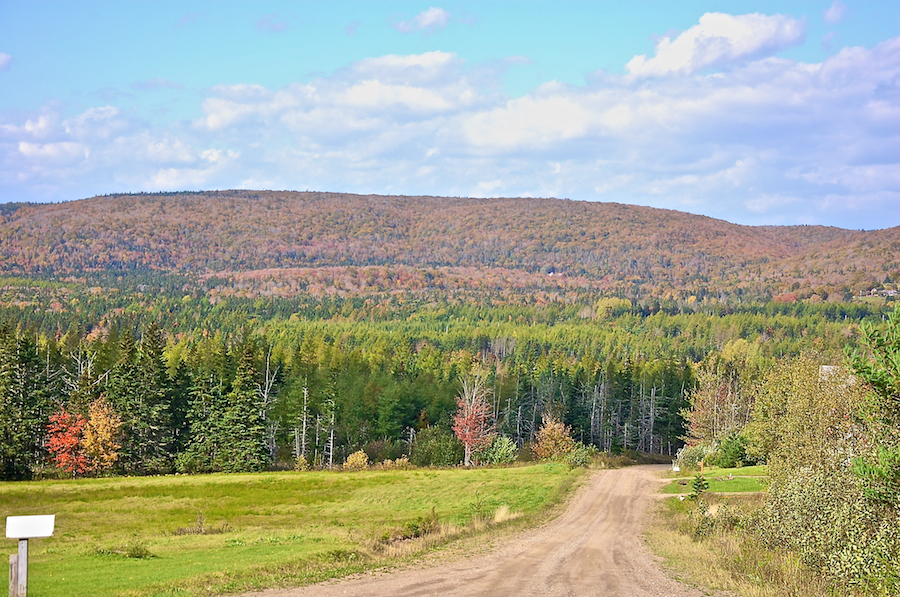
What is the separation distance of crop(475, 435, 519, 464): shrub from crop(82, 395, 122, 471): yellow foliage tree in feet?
118

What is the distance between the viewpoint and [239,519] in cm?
Result: 4453

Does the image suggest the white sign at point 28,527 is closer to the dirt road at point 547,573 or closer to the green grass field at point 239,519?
the green grass field at point 239,519

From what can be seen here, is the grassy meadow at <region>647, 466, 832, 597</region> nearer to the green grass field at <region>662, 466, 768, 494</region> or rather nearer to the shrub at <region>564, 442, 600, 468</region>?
the green grass field at <region>662, 466, 768, 494</region>

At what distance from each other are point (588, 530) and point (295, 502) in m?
24.9

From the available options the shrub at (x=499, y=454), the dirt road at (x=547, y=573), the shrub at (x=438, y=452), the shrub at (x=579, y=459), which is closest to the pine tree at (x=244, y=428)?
the shrub at (x=438, y=452)

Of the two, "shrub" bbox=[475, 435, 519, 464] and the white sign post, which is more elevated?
the white sign post

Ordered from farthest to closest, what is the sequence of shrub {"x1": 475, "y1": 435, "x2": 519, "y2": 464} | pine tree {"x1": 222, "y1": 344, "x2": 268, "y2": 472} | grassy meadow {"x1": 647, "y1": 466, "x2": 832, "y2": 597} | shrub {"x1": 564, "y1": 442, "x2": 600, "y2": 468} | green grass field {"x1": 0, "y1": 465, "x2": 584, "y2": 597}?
shrub {"x1": 475, "y1": 435, "x2": 519, "y2": 464}
pine tree {"x1": 222, "y1": 344, "x2": 268, "y2": 472}
shrub {"x1": 564, "y1": 442, "x2": 600, "y2": 468}
green grass field {"x1": 0, "y1": 465, "x2": 584, "y2": 597}
grassy meadow {"x1": 647, "y1": 466, "x2": 832, "y2": 597}

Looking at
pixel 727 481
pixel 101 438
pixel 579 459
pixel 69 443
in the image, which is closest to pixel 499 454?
pixel 579 459

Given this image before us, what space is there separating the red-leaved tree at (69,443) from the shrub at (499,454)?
38.5 metres

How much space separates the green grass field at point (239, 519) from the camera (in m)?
23.0

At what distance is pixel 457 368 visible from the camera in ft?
412

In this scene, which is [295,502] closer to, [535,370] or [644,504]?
[644,504]

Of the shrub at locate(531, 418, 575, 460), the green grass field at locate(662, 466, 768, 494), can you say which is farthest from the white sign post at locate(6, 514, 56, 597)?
the shrub at locate(531, 418, 575, 460)

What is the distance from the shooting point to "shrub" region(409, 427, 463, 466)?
3140 inches
